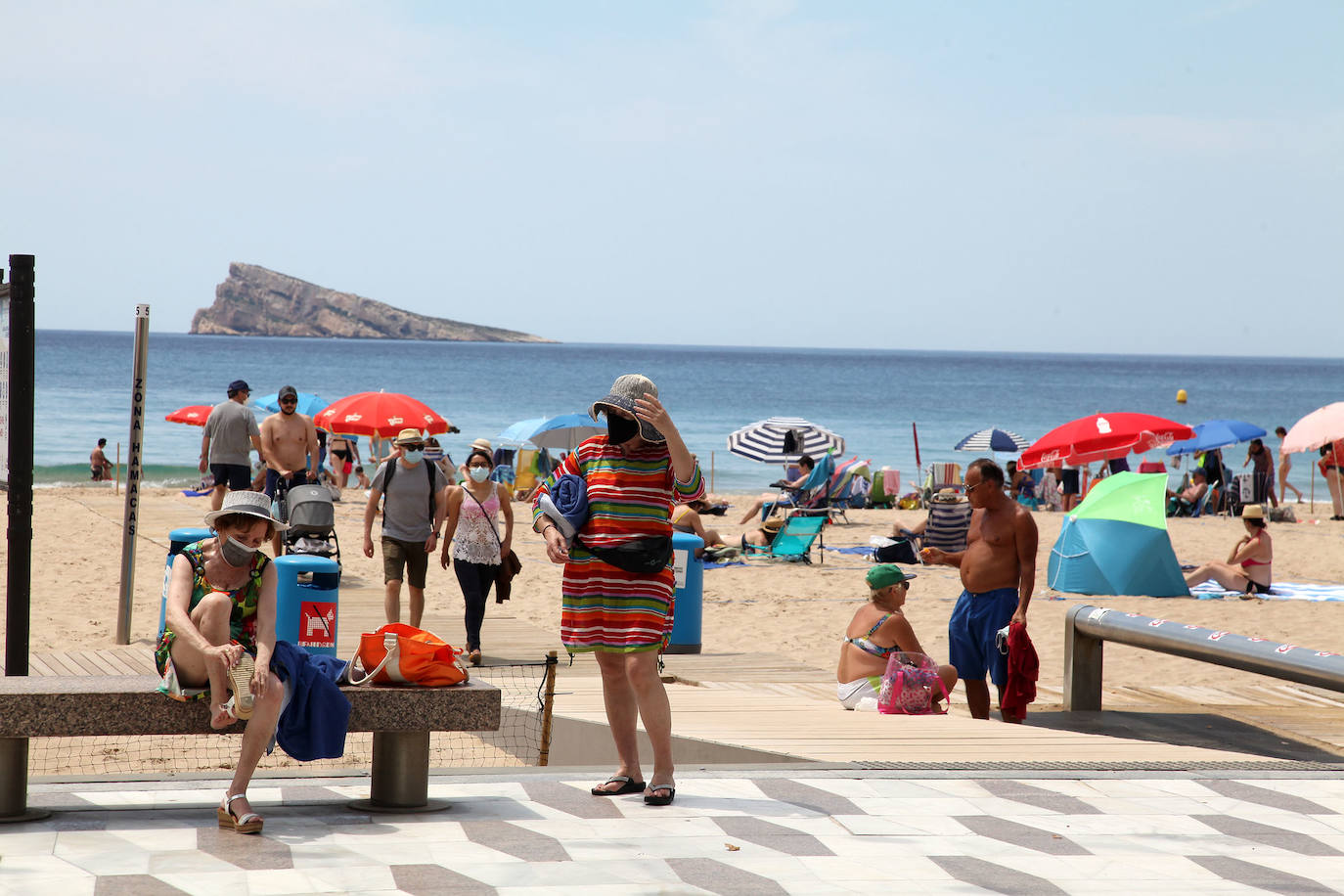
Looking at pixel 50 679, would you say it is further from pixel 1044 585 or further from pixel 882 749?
pixel 1044 585

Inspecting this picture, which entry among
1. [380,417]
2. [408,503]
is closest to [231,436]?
[408,503]

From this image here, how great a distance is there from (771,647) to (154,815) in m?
6.29

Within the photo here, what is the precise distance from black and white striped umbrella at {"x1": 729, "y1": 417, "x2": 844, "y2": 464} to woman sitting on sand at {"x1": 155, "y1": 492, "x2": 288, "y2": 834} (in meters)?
20.1

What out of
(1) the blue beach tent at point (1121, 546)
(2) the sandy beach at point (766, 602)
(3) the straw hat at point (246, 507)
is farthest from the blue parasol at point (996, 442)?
(3) the straw hat at point (246, 507)

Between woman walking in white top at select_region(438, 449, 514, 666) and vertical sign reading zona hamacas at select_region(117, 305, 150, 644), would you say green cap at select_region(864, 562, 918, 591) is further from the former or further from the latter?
vertical sign reading zona hamacas at select_region(117, 305, 150, 644)

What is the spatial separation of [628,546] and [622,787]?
876 millimetres

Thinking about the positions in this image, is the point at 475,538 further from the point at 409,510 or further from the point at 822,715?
the point at 822,715

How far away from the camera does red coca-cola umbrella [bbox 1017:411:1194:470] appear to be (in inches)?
683

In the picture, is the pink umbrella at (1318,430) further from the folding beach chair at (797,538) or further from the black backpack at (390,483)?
the black backpack at (390,483)

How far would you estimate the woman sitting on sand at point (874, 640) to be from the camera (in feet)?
20.8

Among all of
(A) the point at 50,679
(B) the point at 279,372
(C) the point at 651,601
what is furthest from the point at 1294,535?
(B) the point at 279,372

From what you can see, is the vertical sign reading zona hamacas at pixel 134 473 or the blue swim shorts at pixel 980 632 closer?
the blue swim shorts at pixel 980 632

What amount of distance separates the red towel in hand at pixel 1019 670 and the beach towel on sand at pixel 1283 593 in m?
6.87

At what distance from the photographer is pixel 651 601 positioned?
4.38 meters
